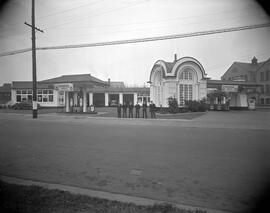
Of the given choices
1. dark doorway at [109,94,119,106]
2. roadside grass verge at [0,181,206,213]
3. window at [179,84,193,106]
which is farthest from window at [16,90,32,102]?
roadside grass verge at [0,181,206,213]

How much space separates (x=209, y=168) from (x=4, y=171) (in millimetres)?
5157

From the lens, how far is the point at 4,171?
6145 mm

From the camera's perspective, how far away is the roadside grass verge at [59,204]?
3.89 m

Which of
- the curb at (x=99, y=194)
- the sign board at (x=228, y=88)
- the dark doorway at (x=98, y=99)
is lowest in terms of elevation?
the curb at (x=99, y=194)

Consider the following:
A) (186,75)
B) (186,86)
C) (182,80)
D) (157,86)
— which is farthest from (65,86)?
(186,75)

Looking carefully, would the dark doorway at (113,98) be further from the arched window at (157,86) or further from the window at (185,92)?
the window at (185,92)

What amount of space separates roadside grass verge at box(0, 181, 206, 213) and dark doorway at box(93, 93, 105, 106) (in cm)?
5191

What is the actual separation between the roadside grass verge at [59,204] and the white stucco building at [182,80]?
97.5 feet

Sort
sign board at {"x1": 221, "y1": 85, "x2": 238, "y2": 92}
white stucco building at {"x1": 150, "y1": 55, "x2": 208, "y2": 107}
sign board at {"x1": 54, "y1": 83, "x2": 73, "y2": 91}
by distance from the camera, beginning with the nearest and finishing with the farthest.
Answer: sign board at {"x1": 54, "y1": 83, "x2": 73, "y2": 91}
white stucco building at {"x1": 150, "y1": 55, "x2": 208, "y2": 107}
sign board at {"x1": 221, "y1": 85, "x2": 238, "y2": 92}

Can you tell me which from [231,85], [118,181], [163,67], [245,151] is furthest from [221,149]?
[231,85]

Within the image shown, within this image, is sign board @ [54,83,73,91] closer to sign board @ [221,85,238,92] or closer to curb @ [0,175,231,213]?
sign board @ [221,85,238,92]

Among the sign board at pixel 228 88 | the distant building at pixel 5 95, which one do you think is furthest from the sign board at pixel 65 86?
the distant building at pixel 5 95

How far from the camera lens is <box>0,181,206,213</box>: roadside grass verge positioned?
389 cm

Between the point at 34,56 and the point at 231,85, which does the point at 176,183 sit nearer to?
the point at 34,56
